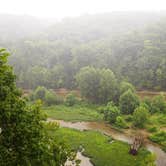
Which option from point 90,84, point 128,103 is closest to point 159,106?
point 128,103

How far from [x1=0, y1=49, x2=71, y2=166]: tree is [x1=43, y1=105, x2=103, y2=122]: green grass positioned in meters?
33.6

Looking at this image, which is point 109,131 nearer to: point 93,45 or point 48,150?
point 48,150

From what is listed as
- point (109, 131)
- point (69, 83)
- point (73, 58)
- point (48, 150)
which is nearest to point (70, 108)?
point (109, 131)

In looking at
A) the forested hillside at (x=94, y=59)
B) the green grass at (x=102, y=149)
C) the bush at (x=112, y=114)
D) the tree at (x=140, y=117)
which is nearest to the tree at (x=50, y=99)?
the forested hillside at (x=94, y=59)

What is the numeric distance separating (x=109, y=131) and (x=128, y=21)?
103507 millimetres

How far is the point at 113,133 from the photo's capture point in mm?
42250

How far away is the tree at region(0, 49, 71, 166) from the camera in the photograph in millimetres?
14578

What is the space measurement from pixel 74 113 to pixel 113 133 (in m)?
12.8

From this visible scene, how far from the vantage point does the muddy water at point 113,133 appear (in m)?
33.9

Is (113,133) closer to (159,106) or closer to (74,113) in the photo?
(74,113)

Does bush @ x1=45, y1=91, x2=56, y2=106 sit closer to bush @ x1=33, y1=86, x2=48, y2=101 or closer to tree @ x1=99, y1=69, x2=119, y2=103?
bush @ x1=33, y1=86, x2=48, y2=101

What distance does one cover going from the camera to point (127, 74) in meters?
75.2

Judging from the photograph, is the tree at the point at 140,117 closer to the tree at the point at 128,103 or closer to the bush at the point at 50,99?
the tree at the point at 128,103

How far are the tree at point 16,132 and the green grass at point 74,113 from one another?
1323 inches
